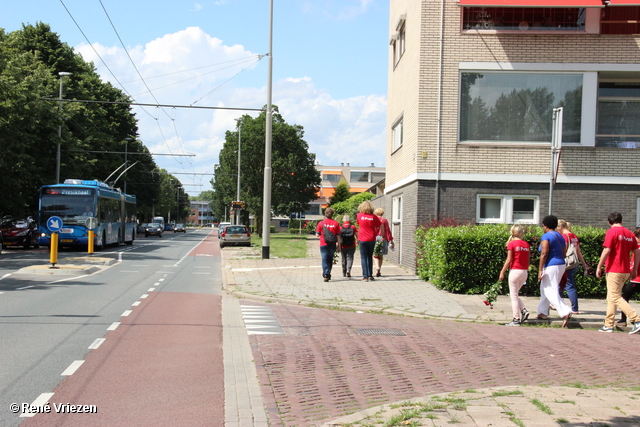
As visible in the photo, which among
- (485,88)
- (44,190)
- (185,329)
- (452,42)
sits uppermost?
(452,42)

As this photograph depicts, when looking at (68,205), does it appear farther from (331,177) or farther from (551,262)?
(331,177)

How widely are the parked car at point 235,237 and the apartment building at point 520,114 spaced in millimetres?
23656

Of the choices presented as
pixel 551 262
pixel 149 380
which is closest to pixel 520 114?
pixel 551 262

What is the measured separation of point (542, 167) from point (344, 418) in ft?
41.9

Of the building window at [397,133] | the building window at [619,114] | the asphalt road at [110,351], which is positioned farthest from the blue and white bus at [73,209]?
the building window at [619,114]

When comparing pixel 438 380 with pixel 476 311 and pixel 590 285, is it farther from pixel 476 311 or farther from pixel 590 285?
pixel 590 285

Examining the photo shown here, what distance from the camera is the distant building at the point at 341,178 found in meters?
111

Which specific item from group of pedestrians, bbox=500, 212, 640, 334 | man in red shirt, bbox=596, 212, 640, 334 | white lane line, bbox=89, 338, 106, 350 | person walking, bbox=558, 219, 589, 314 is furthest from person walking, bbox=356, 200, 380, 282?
white lane line, bbox=89, 338, 106, 350

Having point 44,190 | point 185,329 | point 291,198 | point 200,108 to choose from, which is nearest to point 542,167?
point 185,329

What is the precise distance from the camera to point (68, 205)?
30.3m

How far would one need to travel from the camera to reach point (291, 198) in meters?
59.4

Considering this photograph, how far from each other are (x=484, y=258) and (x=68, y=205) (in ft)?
77.3

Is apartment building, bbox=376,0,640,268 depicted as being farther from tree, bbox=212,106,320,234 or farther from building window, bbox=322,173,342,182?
building window, bbox=322,173,342,182

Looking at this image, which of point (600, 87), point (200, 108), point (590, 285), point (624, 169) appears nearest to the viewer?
point (590, 285)
